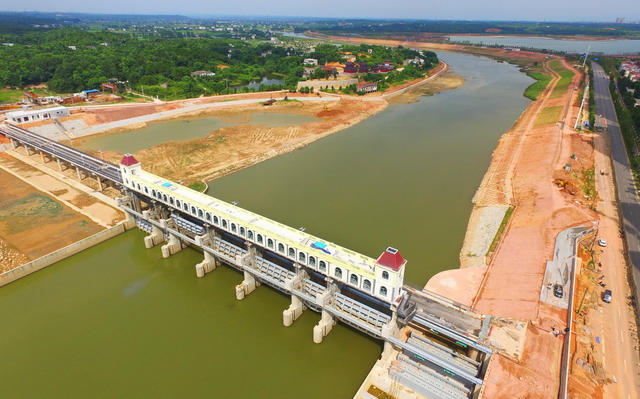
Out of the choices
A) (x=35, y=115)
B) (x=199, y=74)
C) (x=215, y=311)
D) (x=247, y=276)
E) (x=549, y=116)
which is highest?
(x=199, y=74)

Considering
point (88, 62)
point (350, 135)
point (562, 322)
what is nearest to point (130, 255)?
point (562, 322)

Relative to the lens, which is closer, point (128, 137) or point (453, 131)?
point (128, 137)

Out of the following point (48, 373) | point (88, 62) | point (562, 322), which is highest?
point (88, 62)

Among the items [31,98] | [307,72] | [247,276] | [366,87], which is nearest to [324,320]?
[247,276]

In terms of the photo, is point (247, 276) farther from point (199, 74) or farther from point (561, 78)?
point (561, 78)

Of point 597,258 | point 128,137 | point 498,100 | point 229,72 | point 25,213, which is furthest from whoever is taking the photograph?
point 229,72

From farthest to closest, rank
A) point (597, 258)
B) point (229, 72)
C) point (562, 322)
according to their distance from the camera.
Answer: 1. point (229, 72)
2. point (597, 258)
3. point (562, 322)

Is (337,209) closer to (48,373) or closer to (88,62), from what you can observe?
(48,373)
